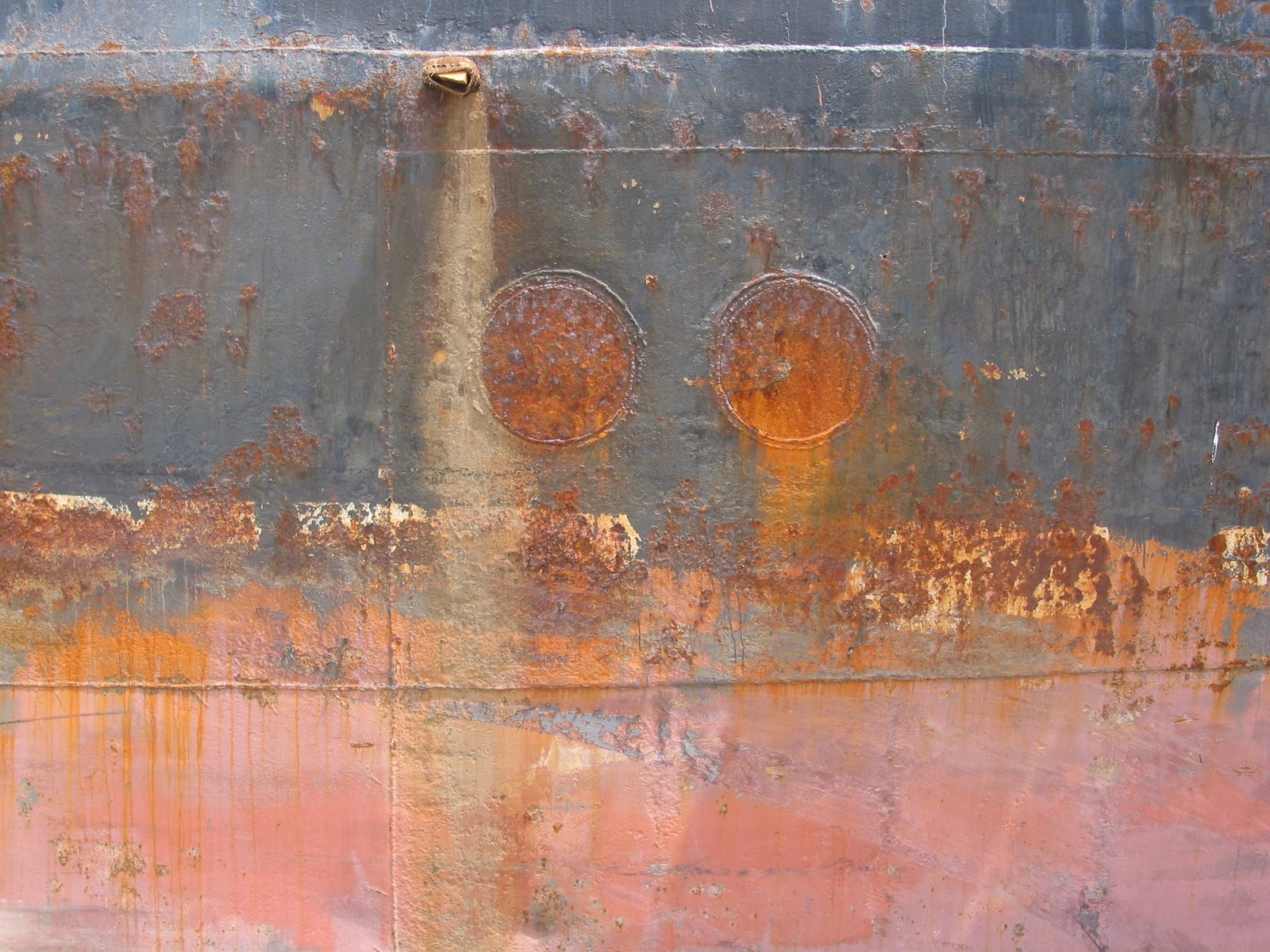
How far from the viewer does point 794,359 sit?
2.82 metres

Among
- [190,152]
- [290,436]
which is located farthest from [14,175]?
[290,436]

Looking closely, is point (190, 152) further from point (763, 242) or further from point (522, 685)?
point (522, 685)

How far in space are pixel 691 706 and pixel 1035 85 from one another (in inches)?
108

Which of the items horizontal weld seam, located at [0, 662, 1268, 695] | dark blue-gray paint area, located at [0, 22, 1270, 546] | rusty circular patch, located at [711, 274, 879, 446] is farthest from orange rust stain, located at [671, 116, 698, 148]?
horizontal weld seam, located at [0, 662, 1268, 695]

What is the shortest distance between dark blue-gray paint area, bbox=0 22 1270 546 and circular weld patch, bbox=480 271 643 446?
0.07 m

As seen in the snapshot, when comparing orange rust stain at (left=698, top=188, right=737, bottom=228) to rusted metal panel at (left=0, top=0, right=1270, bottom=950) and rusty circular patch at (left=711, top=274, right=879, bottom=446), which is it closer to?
rusted metal panel at (left=0, top=0, right=1270, bottom=950)

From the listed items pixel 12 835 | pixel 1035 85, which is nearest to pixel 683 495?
pixel 1035 85

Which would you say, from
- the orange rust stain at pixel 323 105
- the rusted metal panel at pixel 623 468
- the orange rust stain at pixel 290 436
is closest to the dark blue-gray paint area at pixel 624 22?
the rusted metal panel at pixel 623 468

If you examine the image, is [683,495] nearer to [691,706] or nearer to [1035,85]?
[691,706]

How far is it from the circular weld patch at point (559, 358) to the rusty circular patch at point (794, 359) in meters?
0.38

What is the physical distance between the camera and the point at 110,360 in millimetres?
2779

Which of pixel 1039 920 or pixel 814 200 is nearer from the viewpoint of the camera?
pixel 814 200

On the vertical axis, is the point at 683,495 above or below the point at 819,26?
below

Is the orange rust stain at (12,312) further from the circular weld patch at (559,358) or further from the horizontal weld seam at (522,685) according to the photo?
the circular weld patch at (559,358)
